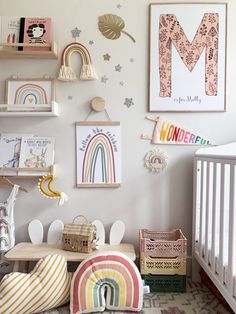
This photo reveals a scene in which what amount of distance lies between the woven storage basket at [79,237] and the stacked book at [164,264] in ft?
0.96

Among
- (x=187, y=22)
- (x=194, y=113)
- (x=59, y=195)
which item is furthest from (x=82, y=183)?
(x=187, y=22)

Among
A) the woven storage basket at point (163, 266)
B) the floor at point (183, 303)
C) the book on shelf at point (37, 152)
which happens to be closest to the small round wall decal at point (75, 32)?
the book on shelf at point (37, 152)

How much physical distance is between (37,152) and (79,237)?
0.58 metres

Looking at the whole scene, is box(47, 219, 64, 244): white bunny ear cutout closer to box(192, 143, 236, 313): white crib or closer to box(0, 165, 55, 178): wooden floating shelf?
box(0, 165, 55, 178): wooden floating shelf

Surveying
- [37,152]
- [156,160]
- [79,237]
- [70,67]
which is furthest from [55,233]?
[70,67]

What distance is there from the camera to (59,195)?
6.43ft

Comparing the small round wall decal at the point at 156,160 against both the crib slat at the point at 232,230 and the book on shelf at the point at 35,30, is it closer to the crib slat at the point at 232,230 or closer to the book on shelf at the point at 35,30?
the crib slat at the point at 232,230

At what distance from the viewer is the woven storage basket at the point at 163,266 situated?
1.81 metres

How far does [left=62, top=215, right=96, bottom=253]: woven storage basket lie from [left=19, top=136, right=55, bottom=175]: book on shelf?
42cm

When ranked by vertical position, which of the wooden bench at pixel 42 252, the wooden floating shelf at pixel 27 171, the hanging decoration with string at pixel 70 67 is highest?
the hanging decoration with string at pixel 70 67

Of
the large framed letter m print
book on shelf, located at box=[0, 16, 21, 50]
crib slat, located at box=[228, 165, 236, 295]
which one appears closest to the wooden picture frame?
the large framed letter m print

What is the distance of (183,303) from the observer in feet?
5.63

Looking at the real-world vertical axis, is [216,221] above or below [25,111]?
below

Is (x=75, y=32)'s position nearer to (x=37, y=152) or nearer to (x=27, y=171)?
(x=37, y=152)
